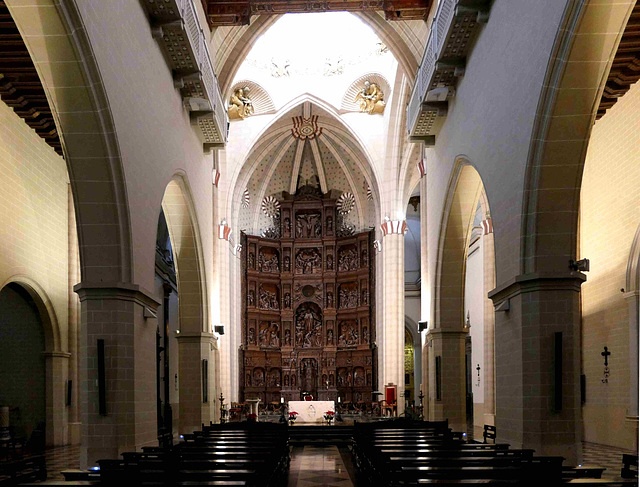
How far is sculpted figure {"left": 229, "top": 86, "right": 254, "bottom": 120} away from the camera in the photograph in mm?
28094

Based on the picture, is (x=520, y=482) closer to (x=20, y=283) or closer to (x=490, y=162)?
(x=490, y=162)

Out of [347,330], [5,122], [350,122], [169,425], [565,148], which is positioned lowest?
[169,425]

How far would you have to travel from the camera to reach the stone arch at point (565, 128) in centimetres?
788

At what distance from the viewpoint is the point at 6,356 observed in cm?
1742

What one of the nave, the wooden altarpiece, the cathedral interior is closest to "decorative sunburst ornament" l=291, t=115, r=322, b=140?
the cathedral interior

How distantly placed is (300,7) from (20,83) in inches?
281

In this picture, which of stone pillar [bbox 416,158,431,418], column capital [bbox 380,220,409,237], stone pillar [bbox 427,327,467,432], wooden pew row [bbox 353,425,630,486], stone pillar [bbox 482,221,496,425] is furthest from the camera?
column capital [bbox 380,220,409,237]

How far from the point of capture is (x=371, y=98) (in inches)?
1125

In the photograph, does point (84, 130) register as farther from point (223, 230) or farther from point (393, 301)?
point (393, 301)

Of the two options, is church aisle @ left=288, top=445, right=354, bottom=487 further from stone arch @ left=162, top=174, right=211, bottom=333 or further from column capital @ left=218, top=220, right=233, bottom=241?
column capital @ left=218, top=220, right=233, bottom=241

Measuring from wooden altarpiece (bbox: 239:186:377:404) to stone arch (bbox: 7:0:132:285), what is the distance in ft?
71.2

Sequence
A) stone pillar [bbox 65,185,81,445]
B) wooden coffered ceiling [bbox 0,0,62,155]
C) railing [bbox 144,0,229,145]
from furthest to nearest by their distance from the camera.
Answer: stone pillar [bbox 65,185,81,445]
railing [bbox 144,0,229,145]
wooden coffered ceiling [bbox 0,0,62,155]

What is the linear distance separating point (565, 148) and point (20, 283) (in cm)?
1124

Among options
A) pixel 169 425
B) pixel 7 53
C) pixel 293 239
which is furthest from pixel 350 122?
pixel 7 53
